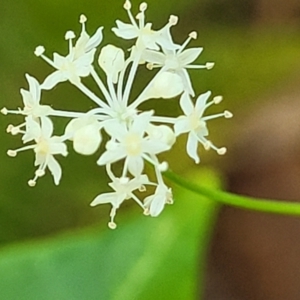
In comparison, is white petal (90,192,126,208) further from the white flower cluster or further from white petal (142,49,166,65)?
white petal (142,49,166,65)

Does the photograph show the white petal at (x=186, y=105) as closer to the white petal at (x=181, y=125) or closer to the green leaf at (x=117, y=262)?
the white petal at (x=181, y=125)

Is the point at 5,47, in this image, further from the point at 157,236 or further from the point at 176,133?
the point at 176,133

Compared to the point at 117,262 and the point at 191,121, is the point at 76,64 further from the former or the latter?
the point at 117,262

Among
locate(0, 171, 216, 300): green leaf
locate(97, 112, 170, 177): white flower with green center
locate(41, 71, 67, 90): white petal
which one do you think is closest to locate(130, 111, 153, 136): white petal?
locate(97, 112, 170, 177): white flower with green center

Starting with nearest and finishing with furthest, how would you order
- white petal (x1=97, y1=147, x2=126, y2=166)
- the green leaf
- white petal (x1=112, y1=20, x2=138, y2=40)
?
white petal (x1=97, y1=147, x2=126, y2=166) → white petal (x1=112, y1=20, x2=138, y2=40) → the green leaf

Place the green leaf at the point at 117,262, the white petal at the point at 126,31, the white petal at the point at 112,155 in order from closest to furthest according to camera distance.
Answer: the white petal at the point at 112,155
the white petal at the point at 126,31
the green leaf at the point at 117,262

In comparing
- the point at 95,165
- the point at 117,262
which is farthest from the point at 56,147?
the point at 95,165

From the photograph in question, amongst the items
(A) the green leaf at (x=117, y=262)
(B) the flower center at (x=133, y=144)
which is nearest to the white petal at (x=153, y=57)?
(B) the flower center at (x=133, y=144)
